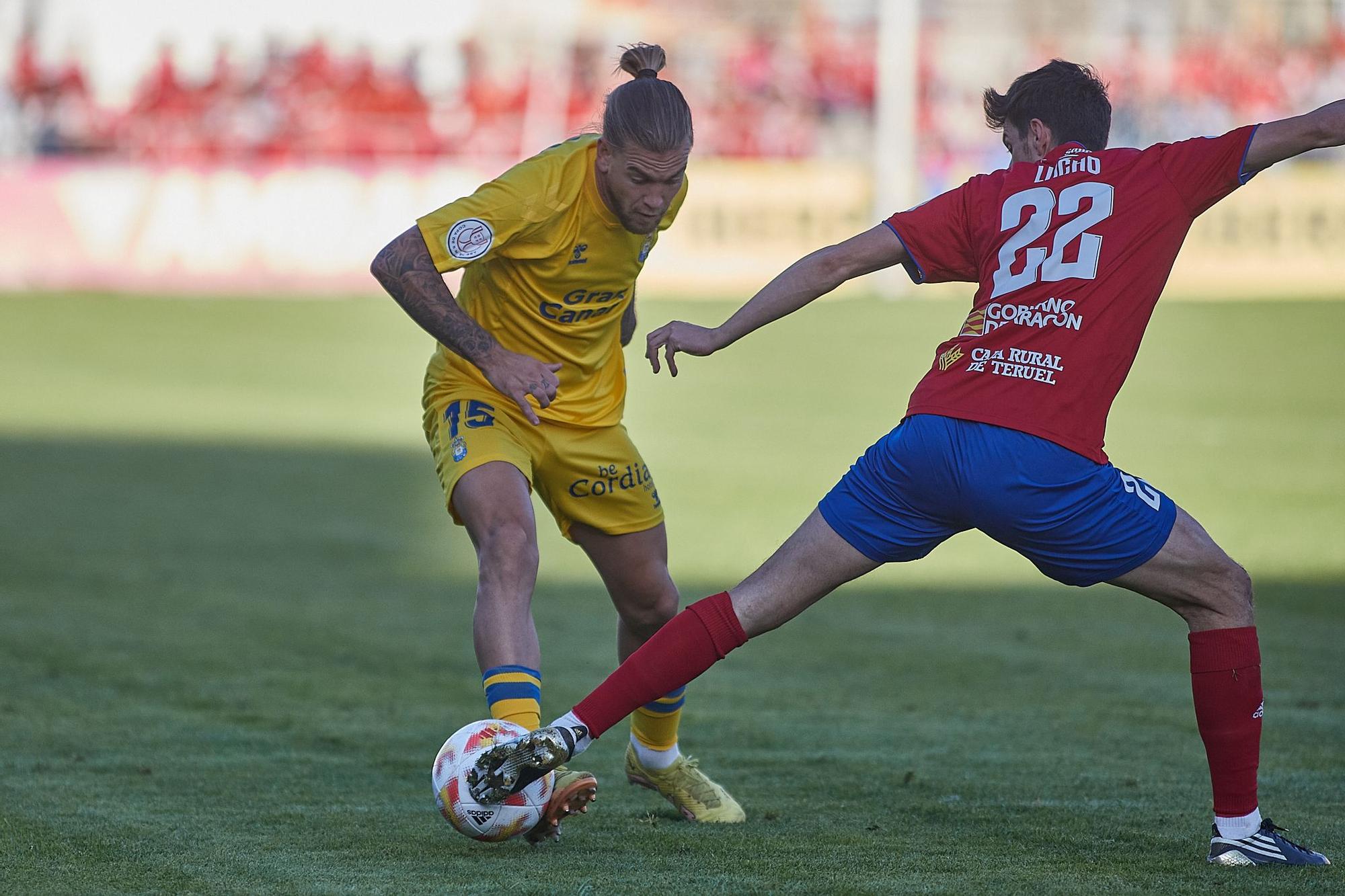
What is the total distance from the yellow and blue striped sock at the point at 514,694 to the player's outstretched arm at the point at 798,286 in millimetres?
880

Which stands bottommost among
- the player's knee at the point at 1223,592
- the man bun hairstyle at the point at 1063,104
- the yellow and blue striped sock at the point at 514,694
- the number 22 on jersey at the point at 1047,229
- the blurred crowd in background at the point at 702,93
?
the yellow and blue striped sock at the point at 514,694

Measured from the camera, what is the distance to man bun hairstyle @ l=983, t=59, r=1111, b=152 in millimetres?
4562

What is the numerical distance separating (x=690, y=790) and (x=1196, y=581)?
1593mm

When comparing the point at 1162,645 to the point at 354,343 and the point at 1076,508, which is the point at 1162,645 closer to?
the point at 1076,508

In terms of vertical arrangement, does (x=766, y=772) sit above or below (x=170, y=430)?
below

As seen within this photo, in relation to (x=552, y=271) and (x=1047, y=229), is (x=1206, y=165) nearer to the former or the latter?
(x=1047, y=229)

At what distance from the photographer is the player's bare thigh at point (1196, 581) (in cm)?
441

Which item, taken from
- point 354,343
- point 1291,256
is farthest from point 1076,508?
point 1291,256

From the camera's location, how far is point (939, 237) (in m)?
4.58

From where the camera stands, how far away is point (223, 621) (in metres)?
8.34

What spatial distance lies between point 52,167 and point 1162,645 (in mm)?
21401

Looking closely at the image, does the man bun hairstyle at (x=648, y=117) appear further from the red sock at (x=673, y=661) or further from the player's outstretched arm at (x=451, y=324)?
the red sock at (x=673, y=661)

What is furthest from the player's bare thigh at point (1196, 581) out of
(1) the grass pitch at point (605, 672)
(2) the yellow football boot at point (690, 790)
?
(2) the yellow football boot at point (690, 790)

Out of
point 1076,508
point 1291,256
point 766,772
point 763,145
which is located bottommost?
point 766,772
